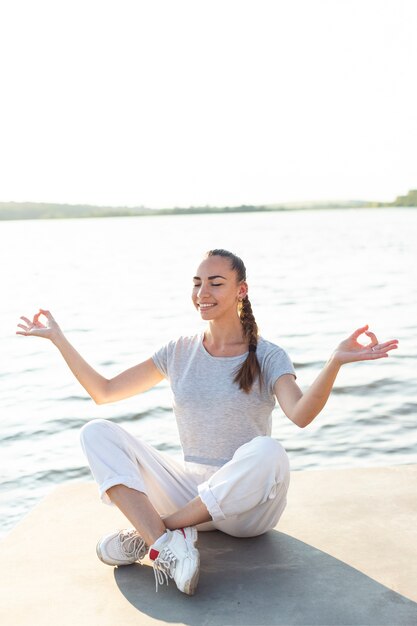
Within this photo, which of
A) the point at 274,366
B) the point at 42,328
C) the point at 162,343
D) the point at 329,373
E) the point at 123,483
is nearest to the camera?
the point at 329,373

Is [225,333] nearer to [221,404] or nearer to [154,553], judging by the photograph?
[221,404]

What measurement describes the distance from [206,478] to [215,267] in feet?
2.80

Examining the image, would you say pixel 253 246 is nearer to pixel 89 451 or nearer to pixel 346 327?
pixel 346 327

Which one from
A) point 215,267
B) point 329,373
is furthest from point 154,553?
point 215,267

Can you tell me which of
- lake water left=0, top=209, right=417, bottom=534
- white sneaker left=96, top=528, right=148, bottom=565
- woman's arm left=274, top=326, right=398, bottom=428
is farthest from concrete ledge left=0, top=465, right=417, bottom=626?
lake water left=0, top=209, right=417, bottom=534

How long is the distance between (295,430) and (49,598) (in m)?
4.63

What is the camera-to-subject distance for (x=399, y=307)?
55.1ft

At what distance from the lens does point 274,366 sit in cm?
346

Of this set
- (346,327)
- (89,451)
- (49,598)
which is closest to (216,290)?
(89,451)

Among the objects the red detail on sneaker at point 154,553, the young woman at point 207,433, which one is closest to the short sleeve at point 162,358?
the young woman at point 207,433

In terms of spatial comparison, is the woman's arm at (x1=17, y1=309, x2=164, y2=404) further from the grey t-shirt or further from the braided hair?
the braided hair

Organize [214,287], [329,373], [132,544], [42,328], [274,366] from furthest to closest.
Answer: [42,328]
[214,287]
[274,366]
[132,544]
[329,373]

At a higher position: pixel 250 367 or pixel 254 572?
pixel 250 367

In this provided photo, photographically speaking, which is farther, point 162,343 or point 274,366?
point 162,343
